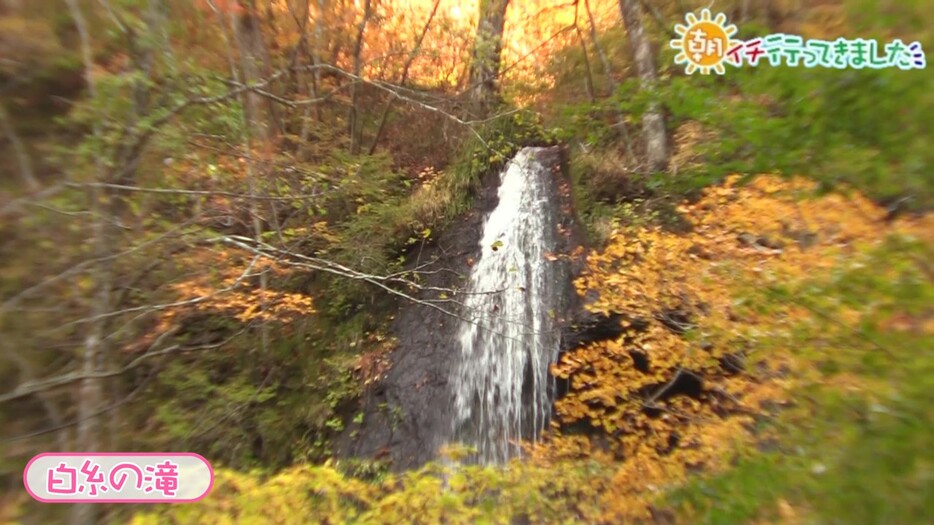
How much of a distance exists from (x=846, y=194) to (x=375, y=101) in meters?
7.96

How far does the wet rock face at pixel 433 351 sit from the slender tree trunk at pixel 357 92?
2529mm

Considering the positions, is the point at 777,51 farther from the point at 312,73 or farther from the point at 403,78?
the point at 312,73

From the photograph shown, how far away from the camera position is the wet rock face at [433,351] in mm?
5848

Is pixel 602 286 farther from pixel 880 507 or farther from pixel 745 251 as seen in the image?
pixel 880 507

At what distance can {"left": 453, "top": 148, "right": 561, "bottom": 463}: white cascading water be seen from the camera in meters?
5.67

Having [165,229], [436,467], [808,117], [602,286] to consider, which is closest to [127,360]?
[165,229]

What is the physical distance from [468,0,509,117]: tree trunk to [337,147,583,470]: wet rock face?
1788 mm

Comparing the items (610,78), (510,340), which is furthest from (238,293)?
(610,78)

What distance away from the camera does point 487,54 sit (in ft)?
22.5

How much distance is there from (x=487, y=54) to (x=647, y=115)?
2665 millimetres

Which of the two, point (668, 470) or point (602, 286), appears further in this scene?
Answer: point (602, 286)

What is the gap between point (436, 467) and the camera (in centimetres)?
358

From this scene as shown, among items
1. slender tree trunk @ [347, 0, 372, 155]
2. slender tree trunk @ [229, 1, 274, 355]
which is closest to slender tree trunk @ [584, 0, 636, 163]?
slender tree trunk @ [347, 0, 372, 155]

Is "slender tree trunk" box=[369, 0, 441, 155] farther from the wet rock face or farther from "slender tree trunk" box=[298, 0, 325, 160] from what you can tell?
the wet rock face
